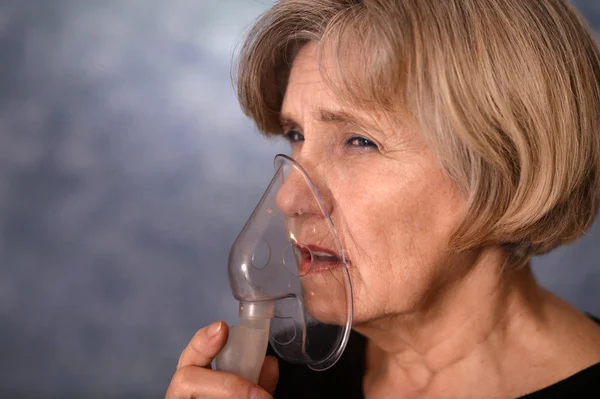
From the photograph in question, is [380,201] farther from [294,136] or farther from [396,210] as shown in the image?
[294,136]

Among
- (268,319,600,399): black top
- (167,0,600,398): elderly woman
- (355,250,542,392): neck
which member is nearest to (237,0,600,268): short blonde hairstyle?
(167,0,600,398): elderly woman

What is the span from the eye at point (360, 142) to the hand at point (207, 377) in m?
0.48

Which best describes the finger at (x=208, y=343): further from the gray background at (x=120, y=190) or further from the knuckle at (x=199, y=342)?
the gray background at (x=120, y=190)

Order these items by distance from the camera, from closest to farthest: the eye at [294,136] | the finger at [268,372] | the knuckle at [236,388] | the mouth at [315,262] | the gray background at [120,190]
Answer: the knuckle at [236,388] → the mouth at [315,262] → the finger at [268,372] → the eye at [294,136] → the gray background at [120,190]

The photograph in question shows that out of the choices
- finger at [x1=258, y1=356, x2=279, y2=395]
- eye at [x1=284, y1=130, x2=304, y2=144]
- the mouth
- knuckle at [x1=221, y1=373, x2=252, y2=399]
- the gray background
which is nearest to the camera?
knuckle at [x1=221, y1=373, x2=252, y2=399]

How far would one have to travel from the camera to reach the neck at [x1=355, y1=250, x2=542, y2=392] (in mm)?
1660

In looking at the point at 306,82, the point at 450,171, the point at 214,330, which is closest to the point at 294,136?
the point at 306,82

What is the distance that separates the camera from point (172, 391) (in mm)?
1475

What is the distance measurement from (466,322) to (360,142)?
20.4 inches

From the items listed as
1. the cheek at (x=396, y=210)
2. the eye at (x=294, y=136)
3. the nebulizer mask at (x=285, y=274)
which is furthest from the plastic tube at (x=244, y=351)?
the eye at (x=294, y=136)

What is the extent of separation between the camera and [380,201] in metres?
1.47

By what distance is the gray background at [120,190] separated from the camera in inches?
Result: 110

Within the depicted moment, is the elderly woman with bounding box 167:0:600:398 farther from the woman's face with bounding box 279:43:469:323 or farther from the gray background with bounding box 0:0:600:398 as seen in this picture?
the gray background with bounding box 0:0:600:398

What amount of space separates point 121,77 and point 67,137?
0.33 metres
